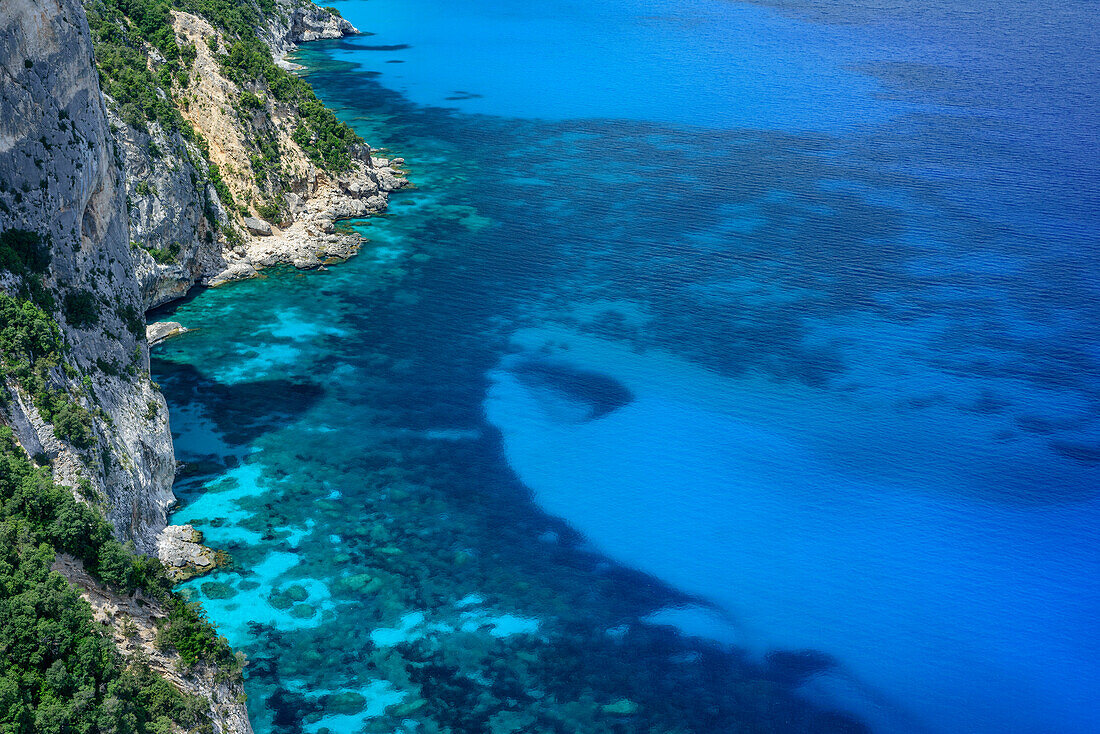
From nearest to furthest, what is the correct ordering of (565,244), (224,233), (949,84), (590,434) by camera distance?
(590,434) < (224,233) < (565,244) < (949,84)

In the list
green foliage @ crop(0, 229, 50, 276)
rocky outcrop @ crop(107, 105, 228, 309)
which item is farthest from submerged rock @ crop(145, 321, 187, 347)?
green foliage @ crop(0, 229, 50, 276)

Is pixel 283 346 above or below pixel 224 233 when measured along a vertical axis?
below

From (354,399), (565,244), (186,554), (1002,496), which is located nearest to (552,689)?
(186,554)

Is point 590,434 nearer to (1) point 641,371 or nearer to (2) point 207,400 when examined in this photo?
(1) point 641,371

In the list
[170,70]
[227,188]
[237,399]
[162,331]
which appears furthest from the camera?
[170,70]

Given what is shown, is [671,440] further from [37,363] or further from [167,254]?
[167,254]

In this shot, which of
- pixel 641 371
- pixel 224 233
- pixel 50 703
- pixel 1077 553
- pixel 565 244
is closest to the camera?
pixel 50 703

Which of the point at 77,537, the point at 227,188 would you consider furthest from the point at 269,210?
the point at 77,537
